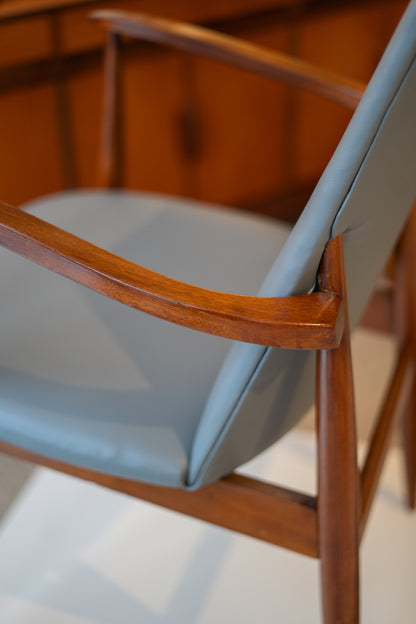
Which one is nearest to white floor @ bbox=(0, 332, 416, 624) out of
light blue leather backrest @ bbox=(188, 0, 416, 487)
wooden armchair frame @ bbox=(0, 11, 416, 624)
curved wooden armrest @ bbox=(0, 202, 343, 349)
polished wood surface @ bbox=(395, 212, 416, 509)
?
polished wood surface @ bbox=(395, 212, 416, 509)

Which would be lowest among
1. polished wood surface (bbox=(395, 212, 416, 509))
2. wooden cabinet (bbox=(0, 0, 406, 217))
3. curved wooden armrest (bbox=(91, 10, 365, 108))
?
wooden cabinet (bbox=(0, 0, 406, 217))

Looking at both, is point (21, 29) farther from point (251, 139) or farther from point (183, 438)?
point (183, 438)

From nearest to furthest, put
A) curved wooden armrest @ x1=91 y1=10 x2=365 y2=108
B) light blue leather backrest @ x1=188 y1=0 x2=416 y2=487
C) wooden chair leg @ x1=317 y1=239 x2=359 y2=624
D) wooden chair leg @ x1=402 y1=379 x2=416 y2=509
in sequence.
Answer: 1. light blue leather backrest @ x1=188 y1=0 x2=416 y2=487
2. wooden chair leg @ x1=317 y1=239 x2=359 y2=624
3. curved wooden armrest @ x1=91 y1=10 x2=365 y2=108
4. wooden chair leg @ x1=402 y1=379 x2=416 y2=509

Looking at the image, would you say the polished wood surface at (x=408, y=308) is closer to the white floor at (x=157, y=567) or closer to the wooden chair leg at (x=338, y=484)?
the white floor at (x=157, y=567)

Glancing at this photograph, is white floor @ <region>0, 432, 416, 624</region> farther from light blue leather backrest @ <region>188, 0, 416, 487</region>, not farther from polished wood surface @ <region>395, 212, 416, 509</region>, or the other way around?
light blue leather backrest @ <region>188, 0, 416, 487</region>

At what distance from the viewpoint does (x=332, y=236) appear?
22.0 inches

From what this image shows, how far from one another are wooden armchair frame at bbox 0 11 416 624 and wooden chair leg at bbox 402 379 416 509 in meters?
0.17

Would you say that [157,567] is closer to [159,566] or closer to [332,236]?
[159,566]

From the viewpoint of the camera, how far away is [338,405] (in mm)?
630

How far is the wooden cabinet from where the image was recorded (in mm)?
1627

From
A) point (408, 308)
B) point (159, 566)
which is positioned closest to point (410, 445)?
point (408, 308)

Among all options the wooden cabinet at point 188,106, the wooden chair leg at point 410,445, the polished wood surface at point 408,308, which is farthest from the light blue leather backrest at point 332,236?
the wooden cabinet at point 188,106

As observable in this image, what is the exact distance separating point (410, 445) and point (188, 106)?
1.21 metres

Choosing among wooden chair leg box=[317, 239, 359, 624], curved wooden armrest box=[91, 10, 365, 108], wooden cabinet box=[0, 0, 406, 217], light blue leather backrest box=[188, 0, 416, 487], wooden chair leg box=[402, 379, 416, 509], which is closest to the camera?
light blue leather backrest box=[188, 0, 416, 487]
